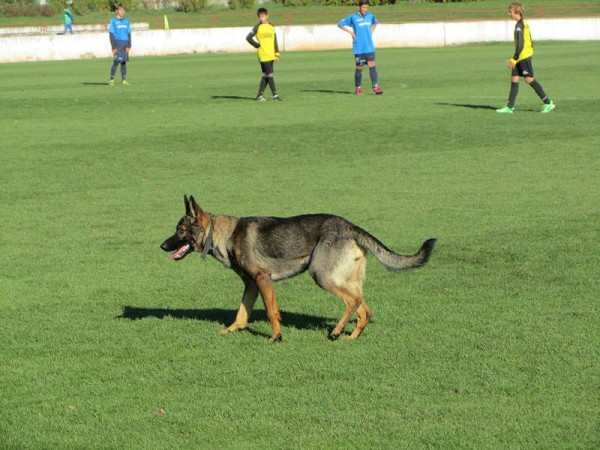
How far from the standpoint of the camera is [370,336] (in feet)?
25.3

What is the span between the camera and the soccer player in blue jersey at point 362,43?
90.8ft

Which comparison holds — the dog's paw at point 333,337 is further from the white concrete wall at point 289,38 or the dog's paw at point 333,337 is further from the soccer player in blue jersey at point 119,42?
the white concrete wall at point 289,38

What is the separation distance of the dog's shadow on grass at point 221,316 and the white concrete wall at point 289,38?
41.2 m

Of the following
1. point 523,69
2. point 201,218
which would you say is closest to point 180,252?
point 201,218

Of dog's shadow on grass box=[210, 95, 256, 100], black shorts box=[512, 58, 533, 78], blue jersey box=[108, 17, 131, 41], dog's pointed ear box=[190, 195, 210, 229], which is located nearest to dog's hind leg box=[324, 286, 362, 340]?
dog's pointed ear box=[190, 195, 210, 229]

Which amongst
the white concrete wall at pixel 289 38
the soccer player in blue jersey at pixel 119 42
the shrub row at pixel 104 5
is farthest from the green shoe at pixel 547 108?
the shrub row at pixel 104 5

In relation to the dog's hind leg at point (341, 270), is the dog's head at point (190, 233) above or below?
above

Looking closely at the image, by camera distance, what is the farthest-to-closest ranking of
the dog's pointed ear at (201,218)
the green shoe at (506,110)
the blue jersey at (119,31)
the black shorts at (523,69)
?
the blue jersey at (119,31) → the green shoe at (506,110) → the black shorts at (523,69) → the dog's pointed ear at (201,218)

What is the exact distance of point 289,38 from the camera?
53.6m

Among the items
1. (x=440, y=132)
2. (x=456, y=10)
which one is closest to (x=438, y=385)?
(x=440, y=132)

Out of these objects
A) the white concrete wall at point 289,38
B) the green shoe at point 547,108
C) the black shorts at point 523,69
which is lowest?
the white concrete wall at point 289,38

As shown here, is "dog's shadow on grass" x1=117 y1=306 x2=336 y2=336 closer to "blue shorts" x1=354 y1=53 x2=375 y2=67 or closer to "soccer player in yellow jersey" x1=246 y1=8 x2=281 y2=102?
"soccer player in yellow jersey" x1=246 y1=8 x2=281 y2=102

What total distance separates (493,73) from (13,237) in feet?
81.6

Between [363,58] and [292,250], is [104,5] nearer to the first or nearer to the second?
[363,58]
